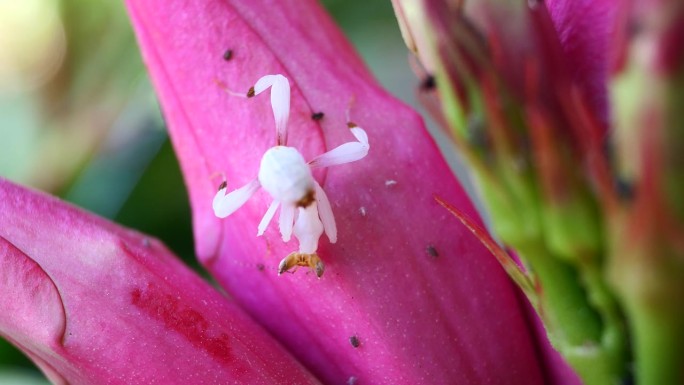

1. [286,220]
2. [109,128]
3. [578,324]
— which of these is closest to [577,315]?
[578,324]

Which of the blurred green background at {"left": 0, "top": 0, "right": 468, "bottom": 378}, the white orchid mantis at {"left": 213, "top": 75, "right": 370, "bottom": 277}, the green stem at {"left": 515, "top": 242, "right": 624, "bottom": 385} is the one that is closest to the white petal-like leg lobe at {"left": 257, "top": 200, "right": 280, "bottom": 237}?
the white orchid mantis at {"left": 213, "top": 75, "right": 370, "bottom": 277}

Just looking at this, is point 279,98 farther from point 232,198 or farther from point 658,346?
point 658,346

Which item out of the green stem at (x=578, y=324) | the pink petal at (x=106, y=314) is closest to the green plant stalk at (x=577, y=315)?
the green stem at (x=578, y=324)

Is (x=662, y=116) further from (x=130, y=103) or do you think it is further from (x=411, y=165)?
(x=130, y=103)

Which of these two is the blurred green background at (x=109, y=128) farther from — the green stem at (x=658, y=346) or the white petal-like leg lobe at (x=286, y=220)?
the green stem at (x=658, y=346)

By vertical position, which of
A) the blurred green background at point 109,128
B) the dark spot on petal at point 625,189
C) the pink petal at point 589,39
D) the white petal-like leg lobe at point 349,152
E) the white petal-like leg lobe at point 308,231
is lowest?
the dark spot on petal at point 625,189

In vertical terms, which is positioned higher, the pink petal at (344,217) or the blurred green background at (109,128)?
the blurred green background at (109,128)
